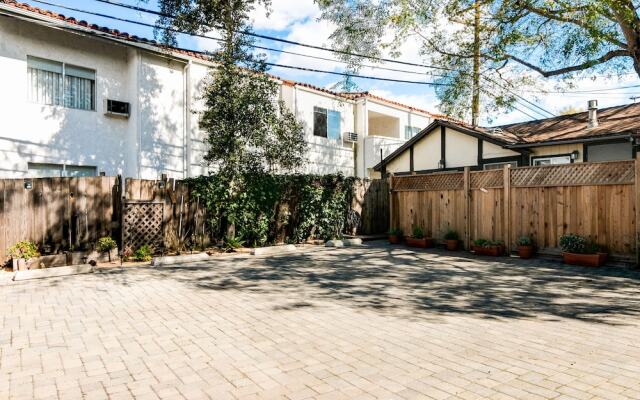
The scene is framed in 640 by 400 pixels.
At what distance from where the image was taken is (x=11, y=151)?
11.0 metres

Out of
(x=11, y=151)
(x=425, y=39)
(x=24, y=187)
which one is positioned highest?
(x=425, y=39)

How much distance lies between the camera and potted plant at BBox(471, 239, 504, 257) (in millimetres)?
10797

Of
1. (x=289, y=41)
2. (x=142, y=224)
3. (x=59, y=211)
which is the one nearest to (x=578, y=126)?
(x=289, y=41)

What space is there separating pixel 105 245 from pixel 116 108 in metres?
5.50

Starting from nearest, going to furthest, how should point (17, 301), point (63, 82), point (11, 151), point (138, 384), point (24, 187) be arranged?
point (138, 384) → point (17, 301) → point (24, 187) → point (11, 151) → point (63, 82)

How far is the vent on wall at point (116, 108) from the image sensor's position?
12734 millimetres

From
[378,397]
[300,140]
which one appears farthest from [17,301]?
[300,140]

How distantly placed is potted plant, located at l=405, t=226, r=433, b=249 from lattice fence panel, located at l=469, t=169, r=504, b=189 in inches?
88.1

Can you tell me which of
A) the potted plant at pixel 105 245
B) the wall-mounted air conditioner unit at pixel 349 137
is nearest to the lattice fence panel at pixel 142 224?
the potted plant at pixel 105 245

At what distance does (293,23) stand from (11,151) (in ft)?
31.7

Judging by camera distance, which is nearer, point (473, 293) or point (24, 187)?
point (473, 293)

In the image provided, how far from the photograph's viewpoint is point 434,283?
742cm

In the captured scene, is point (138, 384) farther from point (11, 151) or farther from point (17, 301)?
point (11, 151)

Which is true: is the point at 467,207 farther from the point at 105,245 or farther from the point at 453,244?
the point at 105,245
